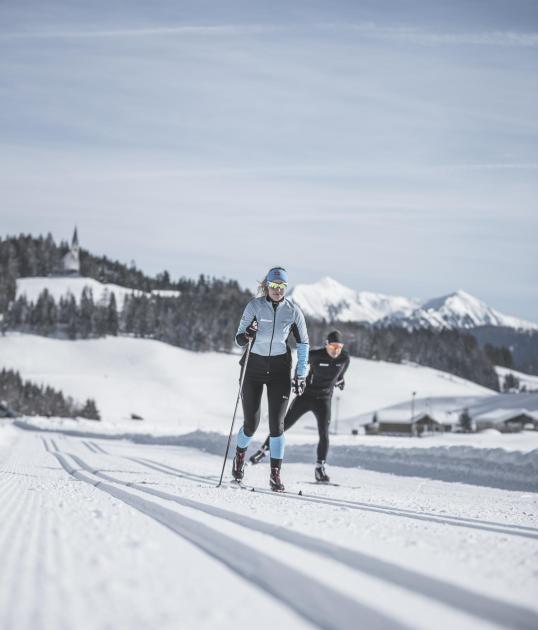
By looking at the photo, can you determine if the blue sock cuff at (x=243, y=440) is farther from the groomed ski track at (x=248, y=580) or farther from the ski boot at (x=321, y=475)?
the groomed ski track at (x=248, y=580)

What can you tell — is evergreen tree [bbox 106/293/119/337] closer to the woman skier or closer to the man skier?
the man skier

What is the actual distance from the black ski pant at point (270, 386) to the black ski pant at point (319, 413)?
162cm

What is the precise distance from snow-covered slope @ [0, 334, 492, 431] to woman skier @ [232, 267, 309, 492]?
317 ft

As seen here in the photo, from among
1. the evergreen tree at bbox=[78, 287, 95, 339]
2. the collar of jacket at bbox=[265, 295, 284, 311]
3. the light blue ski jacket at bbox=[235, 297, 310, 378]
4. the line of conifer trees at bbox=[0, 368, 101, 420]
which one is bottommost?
the line of conifer trees at bbox=[0, 368, 101, 420]

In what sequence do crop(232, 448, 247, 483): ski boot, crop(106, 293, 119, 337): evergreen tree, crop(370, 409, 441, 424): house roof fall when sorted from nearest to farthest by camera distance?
1. crop(232, 448, 247, 483): ski boot
2. crop(370, 409, 441, 424): house roof
3. crop(106, 293, 119, 337): evergreen tree

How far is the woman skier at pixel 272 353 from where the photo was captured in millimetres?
7289

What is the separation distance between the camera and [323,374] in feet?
31.1

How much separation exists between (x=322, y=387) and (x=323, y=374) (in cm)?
19

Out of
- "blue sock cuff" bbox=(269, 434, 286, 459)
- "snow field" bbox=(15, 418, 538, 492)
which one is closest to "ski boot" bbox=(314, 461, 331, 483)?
"blue sock cuff" bbox=(269, 434, 286, 459)

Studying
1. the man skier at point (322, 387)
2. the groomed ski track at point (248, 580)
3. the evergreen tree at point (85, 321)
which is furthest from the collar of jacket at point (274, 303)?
the evergreen tree at point (85, 321)

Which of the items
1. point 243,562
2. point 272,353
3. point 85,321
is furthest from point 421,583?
point 85,321

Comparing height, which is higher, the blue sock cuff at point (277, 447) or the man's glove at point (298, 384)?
the man's glove at point (298, 384)

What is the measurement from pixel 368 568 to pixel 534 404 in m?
115

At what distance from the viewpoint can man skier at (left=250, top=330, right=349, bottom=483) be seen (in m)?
9.25
